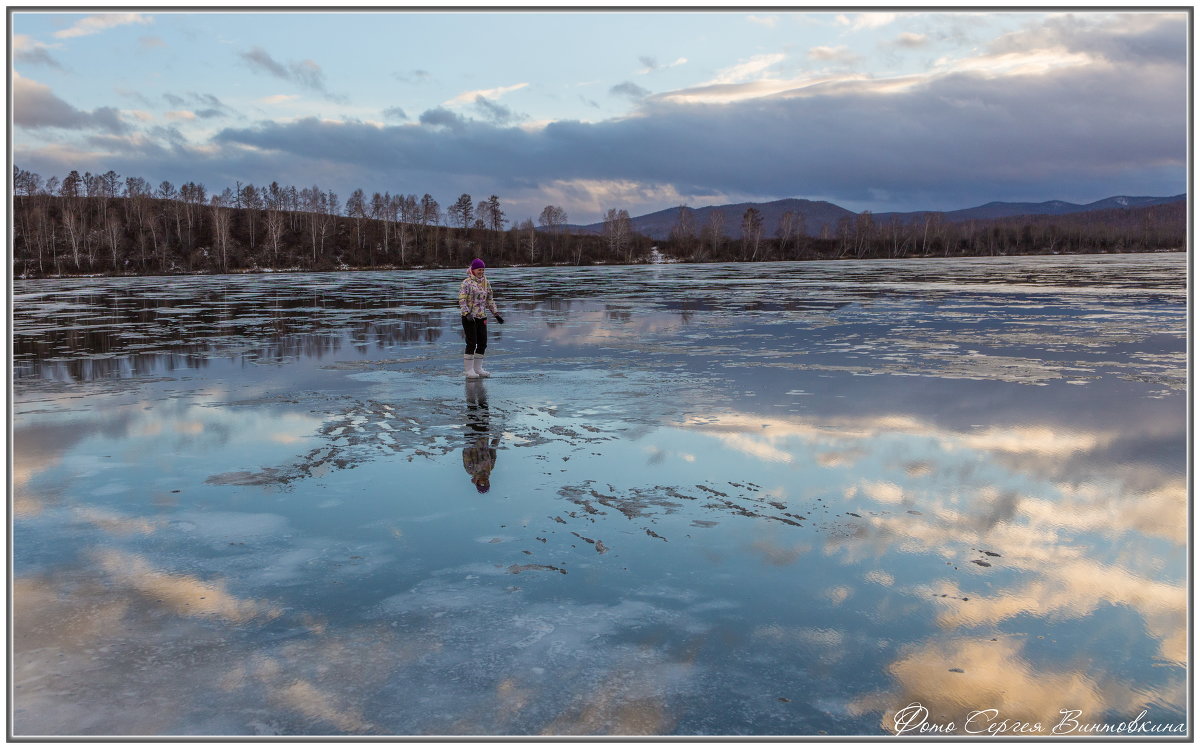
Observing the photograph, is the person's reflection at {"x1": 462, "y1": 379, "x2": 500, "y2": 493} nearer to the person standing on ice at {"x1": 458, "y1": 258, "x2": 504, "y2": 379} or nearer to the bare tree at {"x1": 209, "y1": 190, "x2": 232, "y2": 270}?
the person standing on ice at {"x1": 458, "y1": 258, "x2": 504, "y2": 379}

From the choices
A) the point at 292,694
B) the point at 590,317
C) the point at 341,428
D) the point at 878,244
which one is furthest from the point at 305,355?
the point at 878,244

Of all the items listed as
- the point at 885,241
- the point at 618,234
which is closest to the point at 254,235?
the point at 618,234

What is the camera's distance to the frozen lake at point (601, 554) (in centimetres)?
344

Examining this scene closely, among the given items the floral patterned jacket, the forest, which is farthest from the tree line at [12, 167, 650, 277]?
the floral patterned jacket

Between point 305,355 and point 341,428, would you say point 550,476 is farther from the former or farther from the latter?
point 305,355

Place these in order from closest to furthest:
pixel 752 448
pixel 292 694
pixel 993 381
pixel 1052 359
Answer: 1. pixel 292 694
2. pixel 752 448
3. pixel 993 381
4. pixel 1052 359

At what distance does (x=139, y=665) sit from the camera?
3693 millimetres

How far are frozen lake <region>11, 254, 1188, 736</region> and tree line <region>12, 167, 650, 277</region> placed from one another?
83.5 meters

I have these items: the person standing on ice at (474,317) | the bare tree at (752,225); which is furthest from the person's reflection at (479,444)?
the bare tree at (752,225)

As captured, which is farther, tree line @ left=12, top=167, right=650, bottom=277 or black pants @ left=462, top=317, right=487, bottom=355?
tree line @ left=12, top=167, right=650, bottom=277

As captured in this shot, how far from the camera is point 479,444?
8.02 meters

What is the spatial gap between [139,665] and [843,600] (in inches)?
134

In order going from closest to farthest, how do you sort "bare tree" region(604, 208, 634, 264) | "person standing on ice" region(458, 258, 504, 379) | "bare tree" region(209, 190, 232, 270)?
"person standing on ice" region(458, 258, 504, 379) → "bare tree" region(209, 190, 232, 270) → "bare tree" region(604, 208, 634, 264)

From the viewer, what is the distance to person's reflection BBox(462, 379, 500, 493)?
22.5 ft
